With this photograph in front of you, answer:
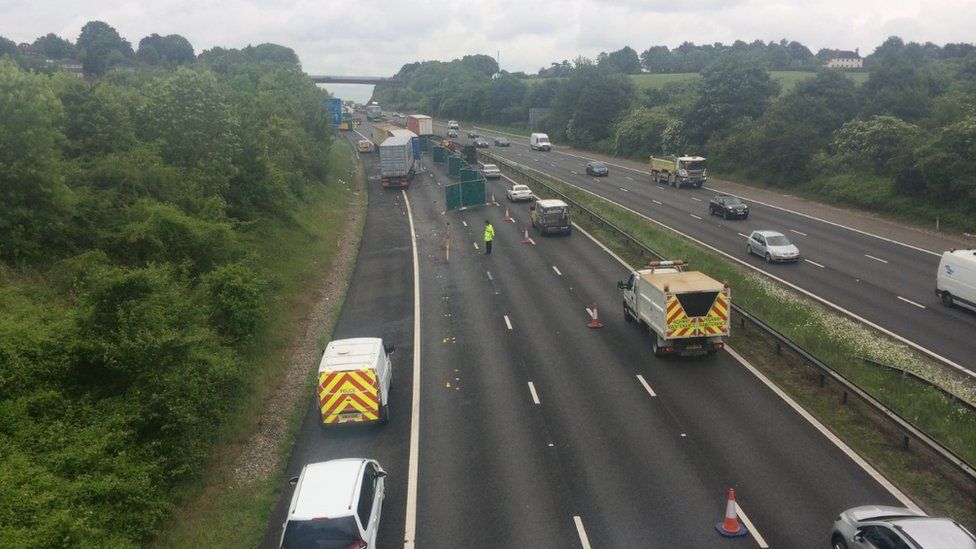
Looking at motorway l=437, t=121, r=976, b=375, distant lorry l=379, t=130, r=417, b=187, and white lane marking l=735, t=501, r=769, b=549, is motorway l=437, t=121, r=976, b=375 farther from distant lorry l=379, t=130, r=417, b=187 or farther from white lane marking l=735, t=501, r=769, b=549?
distant lorry l=379, t=130, r=417, b=187

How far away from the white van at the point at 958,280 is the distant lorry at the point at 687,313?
35.2 feet

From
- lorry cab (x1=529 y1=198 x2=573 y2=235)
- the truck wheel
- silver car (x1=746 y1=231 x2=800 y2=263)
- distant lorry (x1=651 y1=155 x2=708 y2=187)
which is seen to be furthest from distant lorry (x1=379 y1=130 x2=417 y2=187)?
the truck wheel

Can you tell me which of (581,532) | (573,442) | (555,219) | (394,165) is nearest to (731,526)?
(581,532)

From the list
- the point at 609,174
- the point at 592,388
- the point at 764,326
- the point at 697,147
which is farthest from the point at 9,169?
the point at 697,147

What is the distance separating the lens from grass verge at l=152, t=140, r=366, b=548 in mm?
14430

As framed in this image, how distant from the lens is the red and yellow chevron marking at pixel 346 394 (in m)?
18.3

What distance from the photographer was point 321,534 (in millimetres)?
12062

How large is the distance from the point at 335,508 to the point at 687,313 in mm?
13846

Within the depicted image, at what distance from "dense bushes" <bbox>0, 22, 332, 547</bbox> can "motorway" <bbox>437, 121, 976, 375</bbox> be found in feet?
76.7

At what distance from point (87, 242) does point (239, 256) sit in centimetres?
602

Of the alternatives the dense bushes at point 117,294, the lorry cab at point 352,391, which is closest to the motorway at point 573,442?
the lorry cab at point 352,391

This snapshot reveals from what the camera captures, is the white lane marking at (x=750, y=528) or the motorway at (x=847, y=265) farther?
the motorway at (x=847, y=265)

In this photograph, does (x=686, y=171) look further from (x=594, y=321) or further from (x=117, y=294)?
(x=117, y=294)

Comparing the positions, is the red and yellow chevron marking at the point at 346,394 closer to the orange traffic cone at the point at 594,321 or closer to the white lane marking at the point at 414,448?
the white lane marking at the point at 414,448
